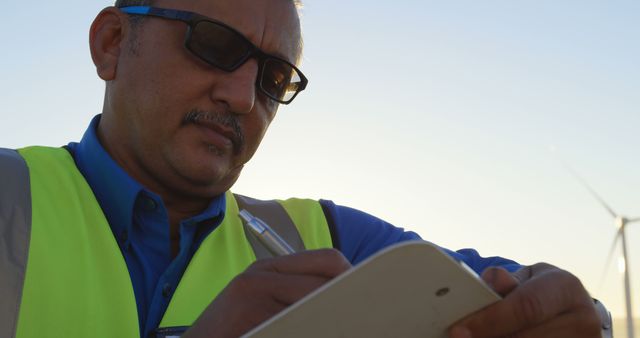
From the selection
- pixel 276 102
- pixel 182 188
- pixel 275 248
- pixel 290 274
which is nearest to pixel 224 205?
pixel 182 188

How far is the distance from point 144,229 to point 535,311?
5.53ft

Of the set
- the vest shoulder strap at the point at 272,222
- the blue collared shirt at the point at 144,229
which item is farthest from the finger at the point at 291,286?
the vest shoulder strap at the point at 272,222

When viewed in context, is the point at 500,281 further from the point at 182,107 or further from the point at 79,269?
the point at 182,107

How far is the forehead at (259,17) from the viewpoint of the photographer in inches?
120

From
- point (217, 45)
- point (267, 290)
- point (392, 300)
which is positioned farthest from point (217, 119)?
point (392, 300)

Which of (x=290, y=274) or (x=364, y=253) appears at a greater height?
(x=290, y=274)

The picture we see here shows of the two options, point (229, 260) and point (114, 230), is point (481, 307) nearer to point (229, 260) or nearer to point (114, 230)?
point (229, 260)

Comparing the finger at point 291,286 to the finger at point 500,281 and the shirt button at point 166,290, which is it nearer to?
the finger at point 500,281

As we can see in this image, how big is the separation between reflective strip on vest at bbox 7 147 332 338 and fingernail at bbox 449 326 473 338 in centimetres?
120

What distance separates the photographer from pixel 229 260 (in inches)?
113

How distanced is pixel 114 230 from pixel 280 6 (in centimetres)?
135

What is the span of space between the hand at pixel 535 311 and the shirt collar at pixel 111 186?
158 cm

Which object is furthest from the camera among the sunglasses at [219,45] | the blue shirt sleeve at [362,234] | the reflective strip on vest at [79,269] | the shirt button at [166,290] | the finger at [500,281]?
the blue shirt sleeve at [362,234]

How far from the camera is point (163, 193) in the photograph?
3137 mm
